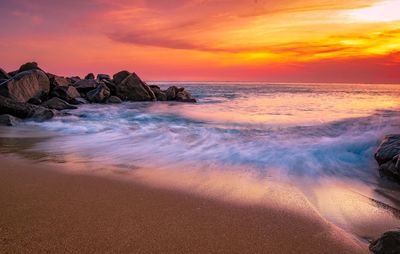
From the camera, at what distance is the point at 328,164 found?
5508 mm

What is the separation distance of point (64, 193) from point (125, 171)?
3.84 feet

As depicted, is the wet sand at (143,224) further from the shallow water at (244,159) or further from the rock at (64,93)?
the rock at (64,93)

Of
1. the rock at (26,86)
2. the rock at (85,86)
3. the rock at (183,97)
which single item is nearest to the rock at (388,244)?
the rock at (26,86)

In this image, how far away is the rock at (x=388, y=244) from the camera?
2300 millimetres

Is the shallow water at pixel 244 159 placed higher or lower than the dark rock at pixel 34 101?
lower

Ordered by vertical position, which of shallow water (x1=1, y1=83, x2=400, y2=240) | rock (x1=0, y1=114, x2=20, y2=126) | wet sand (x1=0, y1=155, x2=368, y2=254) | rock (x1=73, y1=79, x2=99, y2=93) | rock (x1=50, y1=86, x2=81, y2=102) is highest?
rock (x1=73, y1=79, x2=99, y2=93)

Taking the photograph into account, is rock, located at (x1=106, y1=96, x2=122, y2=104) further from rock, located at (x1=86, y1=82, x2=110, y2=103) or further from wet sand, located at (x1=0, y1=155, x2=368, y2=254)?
wet sand, located at (x1=0, y1=155, x2=368, y2=254)

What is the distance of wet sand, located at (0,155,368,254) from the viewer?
7.99 feet

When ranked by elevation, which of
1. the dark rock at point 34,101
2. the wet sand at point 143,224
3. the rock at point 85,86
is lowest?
the wet sand at point 143,224

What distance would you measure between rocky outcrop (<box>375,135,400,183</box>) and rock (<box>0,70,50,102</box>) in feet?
43.0

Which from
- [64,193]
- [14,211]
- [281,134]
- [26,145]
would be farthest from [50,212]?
[281,134]

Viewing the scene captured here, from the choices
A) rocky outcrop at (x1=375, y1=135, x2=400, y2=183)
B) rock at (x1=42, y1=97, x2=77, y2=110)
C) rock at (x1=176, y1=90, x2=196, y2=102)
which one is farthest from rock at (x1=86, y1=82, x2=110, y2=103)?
rocky outcrop at (x1=375, y1=135, x2=400, y2=183)

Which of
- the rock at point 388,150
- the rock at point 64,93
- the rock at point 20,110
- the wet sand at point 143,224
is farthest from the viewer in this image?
the rock at point 64,93

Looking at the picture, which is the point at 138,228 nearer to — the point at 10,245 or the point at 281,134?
the point at 10,245
